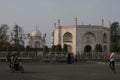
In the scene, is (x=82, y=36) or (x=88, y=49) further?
(x=88, y=49)

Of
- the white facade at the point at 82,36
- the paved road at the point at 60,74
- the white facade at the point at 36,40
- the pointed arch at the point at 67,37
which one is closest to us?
the paved road at the point at 60,74

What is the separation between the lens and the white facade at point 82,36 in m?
90.5

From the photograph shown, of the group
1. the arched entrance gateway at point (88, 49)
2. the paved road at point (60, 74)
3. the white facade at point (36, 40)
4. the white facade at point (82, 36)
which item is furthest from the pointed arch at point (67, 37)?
the paved road at point (60, 74)

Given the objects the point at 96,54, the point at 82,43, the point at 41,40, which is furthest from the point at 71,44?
the point at 96,54

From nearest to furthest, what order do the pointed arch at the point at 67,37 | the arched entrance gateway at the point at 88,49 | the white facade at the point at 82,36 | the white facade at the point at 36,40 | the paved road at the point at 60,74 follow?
the paved road at the point at 60,74 → the white facade at the point at 82,36 → the arched entrance gateway at the point at 88,49 → the pointed arch at the point at 67,37 → the white facade at the point at 36,40

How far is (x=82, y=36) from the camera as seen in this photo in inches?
3583

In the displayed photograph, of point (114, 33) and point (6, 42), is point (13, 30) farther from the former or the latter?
point (114, 33)

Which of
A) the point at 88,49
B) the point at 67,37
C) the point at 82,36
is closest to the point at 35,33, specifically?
the point at 67,37

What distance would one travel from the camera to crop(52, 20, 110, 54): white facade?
297ft

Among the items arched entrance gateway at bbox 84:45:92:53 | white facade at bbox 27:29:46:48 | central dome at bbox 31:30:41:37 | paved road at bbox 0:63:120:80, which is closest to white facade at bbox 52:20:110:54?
arched entrance gateway at bbox 84:45:92:53

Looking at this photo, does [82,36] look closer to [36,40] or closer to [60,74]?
[36,40]

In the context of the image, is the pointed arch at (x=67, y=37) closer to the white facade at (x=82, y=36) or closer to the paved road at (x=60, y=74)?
the white facade at (x=82, y=36)

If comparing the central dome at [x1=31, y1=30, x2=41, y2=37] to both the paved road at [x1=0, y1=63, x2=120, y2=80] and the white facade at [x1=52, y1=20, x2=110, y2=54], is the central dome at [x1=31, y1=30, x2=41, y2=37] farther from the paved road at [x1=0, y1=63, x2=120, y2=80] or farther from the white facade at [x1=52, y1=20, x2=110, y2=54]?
the paved road at [x1=0, y1=63, x2=120, y2=80]

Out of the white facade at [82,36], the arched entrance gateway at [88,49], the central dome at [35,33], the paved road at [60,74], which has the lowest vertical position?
the paved road at [60,74]
